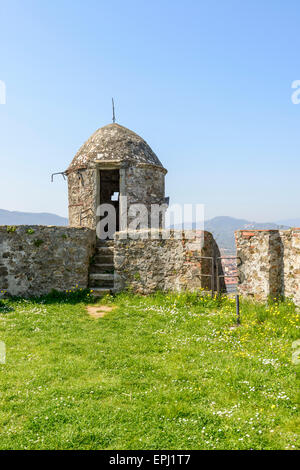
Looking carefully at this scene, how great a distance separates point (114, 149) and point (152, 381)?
11134 millimetres

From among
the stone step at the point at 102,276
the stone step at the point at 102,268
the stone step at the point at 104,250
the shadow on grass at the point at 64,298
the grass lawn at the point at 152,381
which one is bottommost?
the grass lawn at the point at 152,381

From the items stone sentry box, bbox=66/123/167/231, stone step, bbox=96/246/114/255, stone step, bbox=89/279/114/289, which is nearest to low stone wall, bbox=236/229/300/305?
stone step, bbox=89/279/114/289

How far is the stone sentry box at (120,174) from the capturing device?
555 inches

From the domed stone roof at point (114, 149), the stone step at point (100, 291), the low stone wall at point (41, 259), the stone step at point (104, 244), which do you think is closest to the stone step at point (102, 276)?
the low stone wall at point (41, 259)

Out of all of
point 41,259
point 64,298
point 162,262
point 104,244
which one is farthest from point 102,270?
point 162,262

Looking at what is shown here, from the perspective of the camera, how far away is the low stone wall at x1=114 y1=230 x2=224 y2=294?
1022cm

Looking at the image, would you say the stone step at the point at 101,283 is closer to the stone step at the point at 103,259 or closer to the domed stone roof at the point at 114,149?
the stone step at the point at 103,259

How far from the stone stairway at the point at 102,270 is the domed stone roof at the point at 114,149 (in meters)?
3.77

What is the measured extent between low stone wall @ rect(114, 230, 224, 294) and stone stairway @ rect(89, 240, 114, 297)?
534mm

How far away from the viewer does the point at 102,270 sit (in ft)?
39.1

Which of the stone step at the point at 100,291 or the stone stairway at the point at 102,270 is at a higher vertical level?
the stone stairway at the point at 102,270

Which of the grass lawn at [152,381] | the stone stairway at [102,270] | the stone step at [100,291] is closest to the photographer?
the grass lawn at [152,381]

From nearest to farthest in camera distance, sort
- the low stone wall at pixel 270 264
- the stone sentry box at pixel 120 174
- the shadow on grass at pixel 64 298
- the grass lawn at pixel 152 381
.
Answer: the grass lawn at pixel 152 381
the low stone wall at pixel 270 264
the shadow on grass at pixel 64 298
the stone sentry box at pixel 120 174
